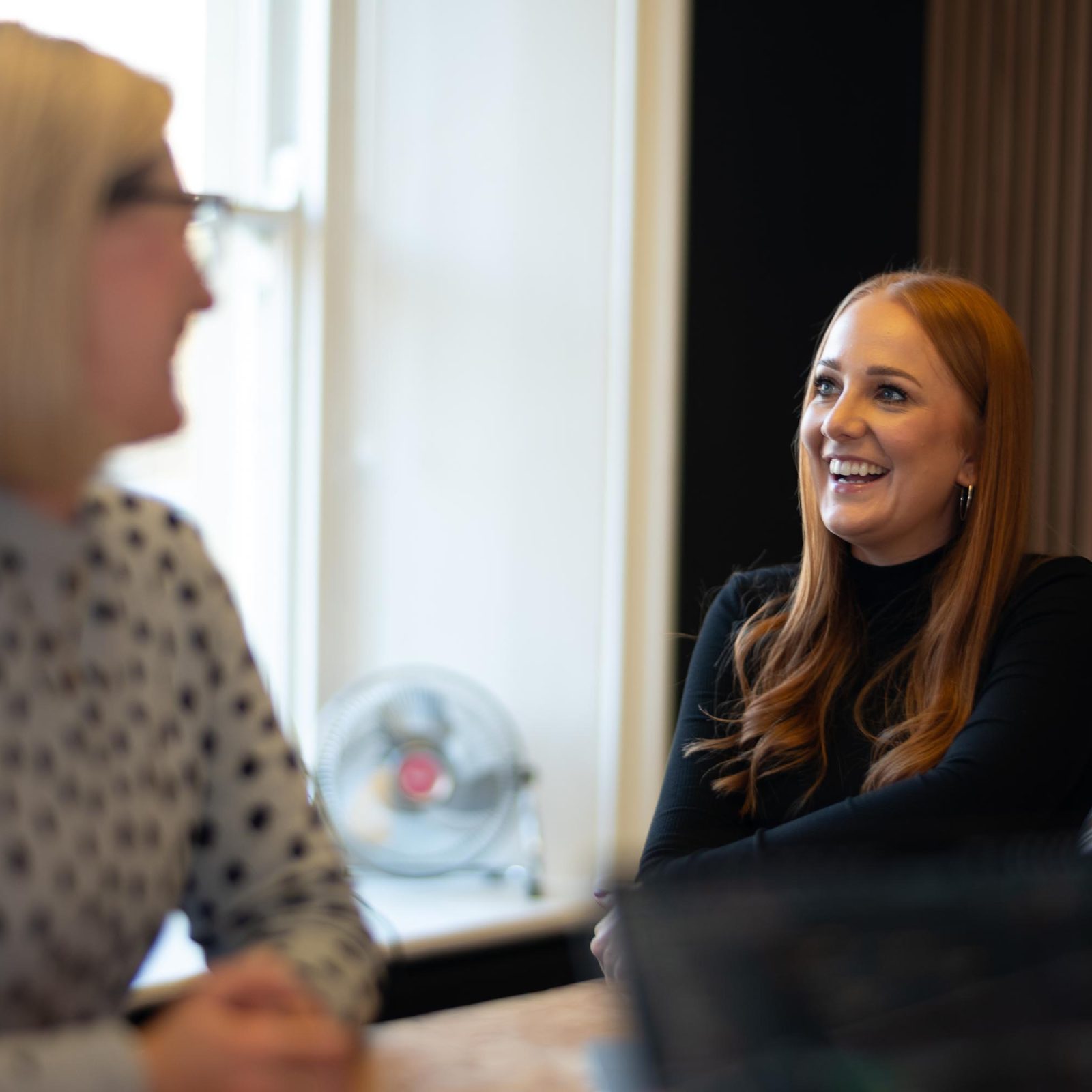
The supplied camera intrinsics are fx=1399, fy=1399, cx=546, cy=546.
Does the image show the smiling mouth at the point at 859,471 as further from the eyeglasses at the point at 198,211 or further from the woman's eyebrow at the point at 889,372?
the eyeglasses at the point at 198,211

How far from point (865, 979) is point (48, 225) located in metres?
0.71

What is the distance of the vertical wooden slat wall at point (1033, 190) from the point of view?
4.32m

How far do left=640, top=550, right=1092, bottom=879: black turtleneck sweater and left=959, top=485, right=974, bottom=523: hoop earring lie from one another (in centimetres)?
8

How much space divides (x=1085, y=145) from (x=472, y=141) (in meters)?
1.95

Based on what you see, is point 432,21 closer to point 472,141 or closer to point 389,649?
point 472,141

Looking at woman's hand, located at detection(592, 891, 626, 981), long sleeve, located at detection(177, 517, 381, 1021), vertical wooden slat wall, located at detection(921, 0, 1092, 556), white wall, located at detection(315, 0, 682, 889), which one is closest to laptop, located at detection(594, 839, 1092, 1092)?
woman's hand, located at detection(592, 891, 626, 981)

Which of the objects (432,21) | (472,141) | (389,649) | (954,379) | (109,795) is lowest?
(389,649)

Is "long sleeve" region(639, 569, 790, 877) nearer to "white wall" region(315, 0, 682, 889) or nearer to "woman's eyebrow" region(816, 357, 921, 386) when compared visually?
"woman's eyebrow" region(816, 357, 921, 386)

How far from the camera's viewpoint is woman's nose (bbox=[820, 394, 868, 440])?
6.88 feet

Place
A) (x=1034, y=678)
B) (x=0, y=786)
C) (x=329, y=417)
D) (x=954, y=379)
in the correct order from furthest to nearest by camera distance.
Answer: (x=329, y=417), (x=954, y=379), (x=1034, y=678), (x=0, y=786)

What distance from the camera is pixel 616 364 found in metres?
3.75

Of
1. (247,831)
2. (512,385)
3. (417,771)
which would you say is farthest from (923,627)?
(512,385)

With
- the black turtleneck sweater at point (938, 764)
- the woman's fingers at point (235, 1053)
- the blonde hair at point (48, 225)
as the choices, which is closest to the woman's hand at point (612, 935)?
the woman's fingers at point (235, 1053)

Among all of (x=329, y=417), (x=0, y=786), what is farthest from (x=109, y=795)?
(x=329, y=417)
